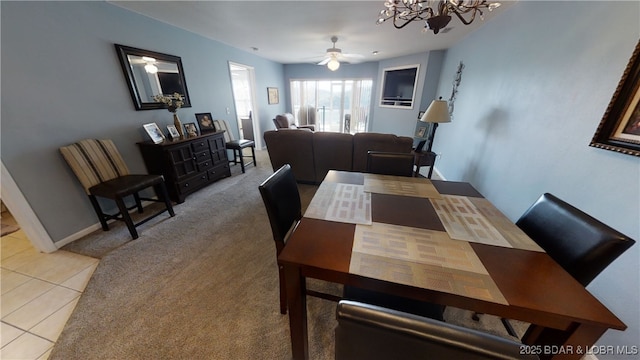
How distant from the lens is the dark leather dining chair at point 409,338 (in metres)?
0.39

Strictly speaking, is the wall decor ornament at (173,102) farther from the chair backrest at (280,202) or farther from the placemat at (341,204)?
the placemat at (341,204)

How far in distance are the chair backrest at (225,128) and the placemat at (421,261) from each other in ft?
11.5

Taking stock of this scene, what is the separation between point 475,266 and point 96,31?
3.64m

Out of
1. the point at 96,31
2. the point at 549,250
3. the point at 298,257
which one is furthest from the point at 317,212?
the point at 96,31

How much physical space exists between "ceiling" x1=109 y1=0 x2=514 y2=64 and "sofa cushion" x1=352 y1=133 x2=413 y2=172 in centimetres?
140

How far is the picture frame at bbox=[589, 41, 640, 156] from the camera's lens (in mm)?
1067

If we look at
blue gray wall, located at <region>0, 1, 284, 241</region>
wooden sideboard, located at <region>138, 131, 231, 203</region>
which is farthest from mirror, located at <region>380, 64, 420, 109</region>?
blue gray wall, located at <region>0, 1, 284, 241</region>

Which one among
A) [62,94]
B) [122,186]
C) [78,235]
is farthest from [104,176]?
[62,94]

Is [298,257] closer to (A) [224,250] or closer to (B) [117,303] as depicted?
(A) [224,250]

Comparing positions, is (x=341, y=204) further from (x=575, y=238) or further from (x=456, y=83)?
(x=456, y=83)

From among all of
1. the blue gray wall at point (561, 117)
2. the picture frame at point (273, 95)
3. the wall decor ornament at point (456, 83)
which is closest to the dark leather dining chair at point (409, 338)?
the blue gray wall at point (561, 117)

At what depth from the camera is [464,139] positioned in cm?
307

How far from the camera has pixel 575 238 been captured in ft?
2.99

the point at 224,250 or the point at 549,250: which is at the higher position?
the point at 549,250
